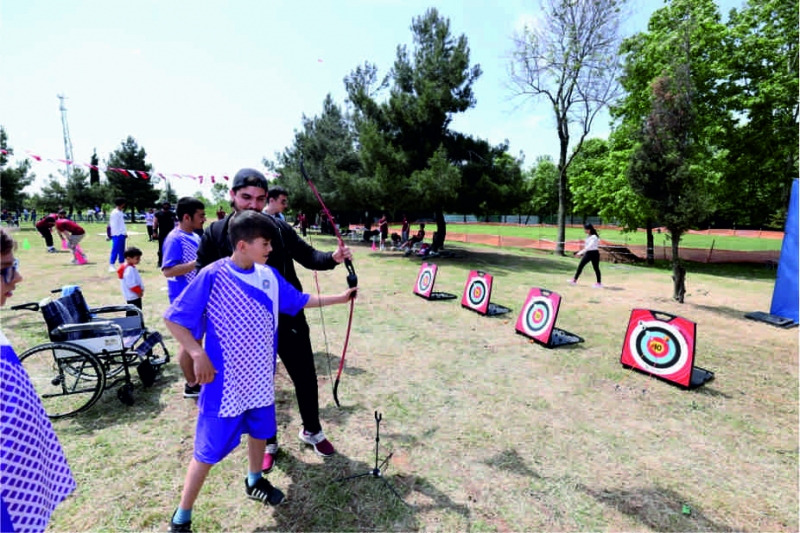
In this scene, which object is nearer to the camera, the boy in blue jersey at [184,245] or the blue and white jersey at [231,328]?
the blue and white jersey at [231,328]

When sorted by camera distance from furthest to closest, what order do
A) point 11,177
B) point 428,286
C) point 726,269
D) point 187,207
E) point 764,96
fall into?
point 11,177
point 726,269
point 764,96
point 428,286
point 187,207

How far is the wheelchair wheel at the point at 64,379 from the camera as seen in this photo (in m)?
3.55

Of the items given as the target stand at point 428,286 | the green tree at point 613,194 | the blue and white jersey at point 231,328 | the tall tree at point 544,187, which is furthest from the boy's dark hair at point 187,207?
the tall tree at point 544,187

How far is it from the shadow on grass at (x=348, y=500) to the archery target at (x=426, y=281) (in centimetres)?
608

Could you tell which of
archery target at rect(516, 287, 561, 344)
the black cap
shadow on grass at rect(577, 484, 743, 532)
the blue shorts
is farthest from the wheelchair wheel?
archery target at rect(516, 287, 561, 344)

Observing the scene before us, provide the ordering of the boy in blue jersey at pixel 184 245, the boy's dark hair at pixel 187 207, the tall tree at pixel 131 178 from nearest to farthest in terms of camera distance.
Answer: the boy in blue jersey at pixel 184 245 → the boy's dark hair at pixel 187 207 → the tall tree at pixel 131 178

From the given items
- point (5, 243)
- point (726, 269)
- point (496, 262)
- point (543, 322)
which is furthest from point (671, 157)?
point (726, 269)

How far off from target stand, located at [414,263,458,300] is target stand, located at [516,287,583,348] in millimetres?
2632

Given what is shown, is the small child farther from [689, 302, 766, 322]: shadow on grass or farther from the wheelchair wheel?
[689, 302, 766, 322]: shadow on grass

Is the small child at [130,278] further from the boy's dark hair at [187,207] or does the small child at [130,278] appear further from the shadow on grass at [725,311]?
the shadow on grass at [725,311]

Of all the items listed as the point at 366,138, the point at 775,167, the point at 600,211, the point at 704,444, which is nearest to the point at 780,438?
the point at 704,444

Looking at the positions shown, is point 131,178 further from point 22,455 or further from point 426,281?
point 22,455

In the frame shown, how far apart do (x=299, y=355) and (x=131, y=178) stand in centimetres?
5429

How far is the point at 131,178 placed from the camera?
46.0 metres
